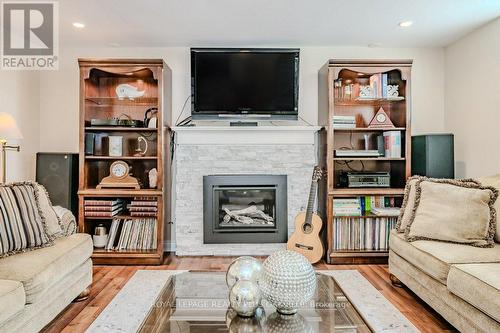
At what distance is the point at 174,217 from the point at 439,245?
2.80 meters

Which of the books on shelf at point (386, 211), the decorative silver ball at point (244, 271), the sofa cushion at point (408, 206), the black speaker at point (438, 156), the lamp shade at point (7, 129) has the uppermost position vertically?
the lamp shade at point (7, 129)

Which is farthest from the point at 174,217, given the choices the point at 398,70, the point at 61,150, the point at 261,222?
the point at 398,70

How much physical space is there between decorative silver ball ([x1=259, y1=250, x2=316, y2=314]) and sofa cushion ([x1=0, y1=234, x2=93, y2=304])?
1.31 metres

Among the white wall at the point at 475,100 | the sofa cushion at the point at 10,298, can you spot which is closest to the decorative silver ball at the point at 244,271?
the sofa cushion at the point at 10,298

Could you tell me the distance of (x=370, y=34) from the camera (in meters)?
3.81

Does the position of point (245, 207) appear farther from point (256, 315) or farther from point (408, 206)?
point (256, 315)

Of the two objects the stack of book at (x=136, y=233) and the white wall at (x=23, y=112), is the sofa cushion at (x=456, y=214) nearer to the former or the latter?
the stack of book at (x=136, y=233)

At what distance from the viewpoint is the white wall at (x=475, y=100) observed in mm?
3455

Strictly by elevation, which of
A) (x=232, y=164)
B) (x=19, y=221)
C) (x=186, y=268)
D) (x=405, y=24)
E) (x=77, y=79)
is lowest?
(x=186, y=268)

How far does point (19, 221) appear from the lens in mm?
2385

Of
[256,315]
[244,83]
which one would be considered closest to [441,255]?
[256,315]

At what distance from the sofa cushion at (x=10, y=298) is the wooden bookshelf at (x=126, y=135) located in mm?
1870

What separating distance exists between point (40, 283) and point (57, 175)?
6.67 feet

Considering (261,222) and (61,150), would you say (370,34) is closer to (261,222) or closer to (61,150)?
(261,222)
